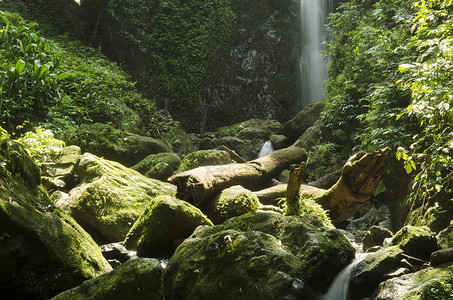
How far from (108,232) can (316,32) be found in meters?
17.6

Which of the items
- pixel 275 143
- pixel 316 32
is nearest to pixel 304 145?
pixel 275 143

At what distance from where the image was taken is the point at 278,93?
760 inches

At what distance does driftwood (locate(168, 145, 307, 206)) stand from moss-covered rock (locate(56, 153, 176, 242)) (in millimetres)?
817

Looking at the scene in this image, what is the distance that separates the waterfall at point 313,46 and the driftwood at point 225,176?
29.9ft

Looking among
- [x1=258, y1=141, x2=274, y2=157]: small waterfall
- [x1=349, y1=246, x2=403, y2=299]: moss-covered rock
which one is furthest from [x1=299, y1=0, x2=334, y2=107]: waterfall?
[x1=349, y1=246, x2=403, y2=299]: moss-covered rock

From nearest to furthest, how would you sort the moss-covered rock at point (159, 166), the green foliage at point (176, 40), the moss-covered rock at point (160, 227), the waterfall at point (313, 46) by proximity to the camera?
1. the moss-covered rock at point (160, 227)
2. the moss-covered rock at point (159, 166)
3. the green foliage at point (176, 40)
4. the waterfall at point (313, 46)

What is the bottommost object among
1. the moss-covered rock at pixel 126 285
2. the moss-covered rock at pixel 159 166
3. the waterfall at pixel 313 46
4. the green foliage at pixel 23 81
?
the moss-covered rock at pixel 159 166

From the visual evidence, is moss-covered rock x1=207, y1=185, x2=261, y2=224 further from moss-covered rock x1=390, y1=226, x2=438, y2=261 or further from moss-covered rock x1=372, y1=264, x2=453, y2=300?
moss-covered rock x1=372, y1=264, x2=453, y2=300

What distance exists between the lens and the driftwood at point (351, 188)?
5.92m

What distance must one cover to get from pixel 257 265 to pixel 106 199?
3368 millimetres

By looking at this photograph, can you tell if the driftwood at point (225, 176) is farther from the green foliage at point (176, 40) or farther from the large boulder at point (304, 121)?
the green foliage at point (176, 40)

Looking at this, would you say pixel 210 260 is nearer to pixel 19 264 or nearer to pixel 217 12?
pixel 19 264

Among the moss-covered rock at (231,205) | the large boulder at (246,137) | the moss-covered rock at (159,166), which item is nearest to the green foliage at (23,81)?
the moss-covered rock at (159,166)

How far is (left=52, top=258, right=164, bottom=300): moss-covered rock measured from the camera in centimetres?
318
